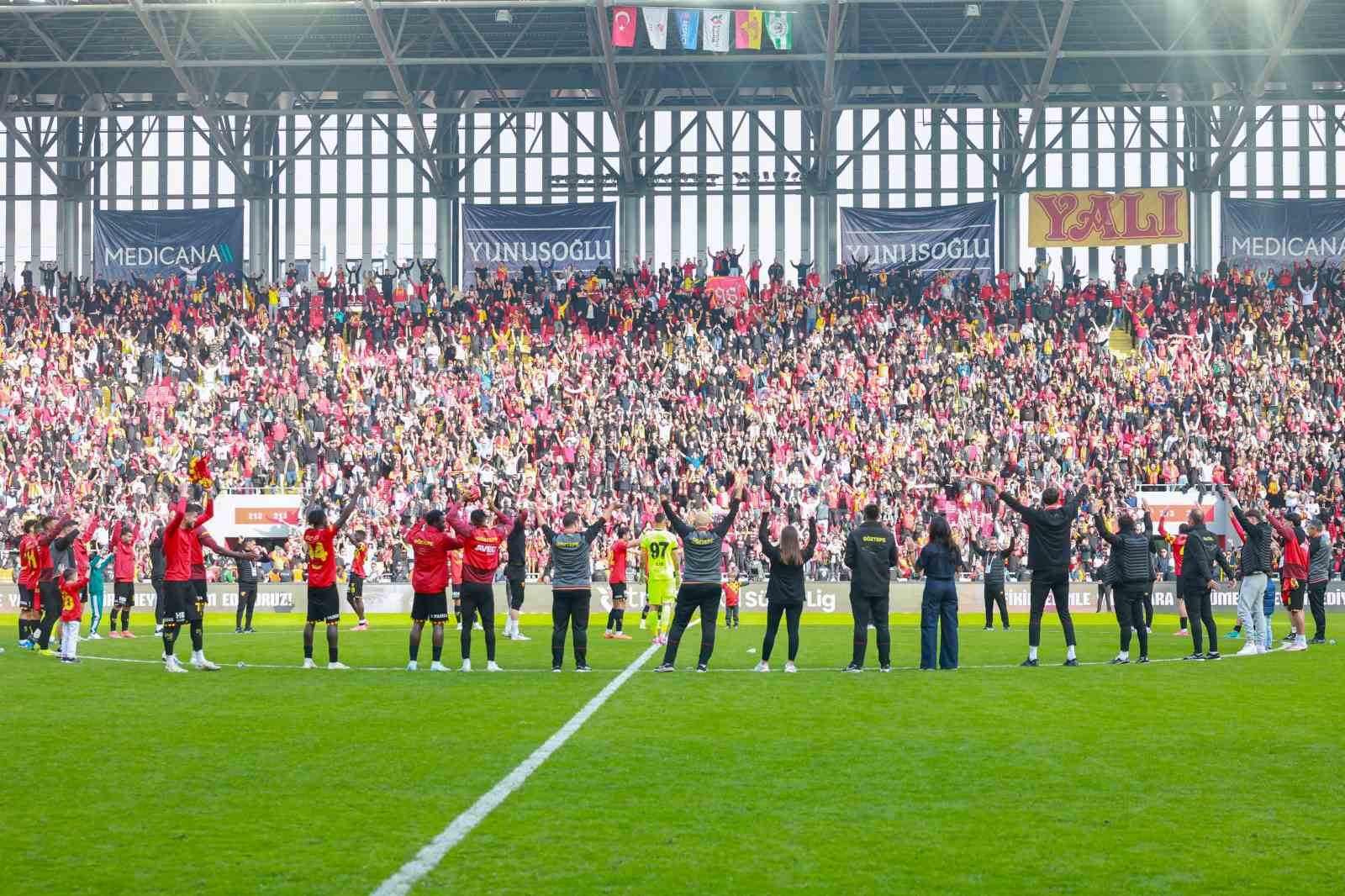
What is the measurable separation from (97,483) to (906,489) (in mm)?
21596

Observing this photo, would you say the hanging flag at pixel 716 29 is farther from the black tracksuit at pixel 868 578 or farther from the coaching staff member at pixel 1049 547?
the black tracksuit at pixel 868 578

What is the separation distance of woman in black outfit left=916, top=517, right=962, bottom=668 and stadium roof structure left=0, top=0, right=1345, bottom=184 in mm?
23461

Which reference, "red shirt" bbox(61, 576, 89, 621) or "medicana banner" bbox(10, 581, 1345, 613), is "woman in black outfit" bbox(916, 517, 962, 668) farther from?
"medicana banner" bbox(10, 581, 1345, 613)

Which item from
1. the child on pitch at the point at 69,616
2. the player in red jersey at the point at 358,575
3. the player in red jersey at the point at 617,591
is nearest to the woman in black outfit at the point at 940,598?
the player in red jersey at the point at 617,591

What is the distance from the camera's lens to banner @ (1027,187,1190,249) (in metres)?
49.7

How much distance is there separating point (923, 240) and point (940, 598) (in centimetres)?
3444

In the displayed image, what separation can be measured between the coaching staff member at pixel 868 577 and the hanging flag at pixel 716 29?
25.5 m

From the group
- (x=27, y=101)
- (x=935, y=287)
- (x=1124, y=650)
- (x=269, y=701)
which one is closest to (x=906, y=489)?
(x=935, y=287)

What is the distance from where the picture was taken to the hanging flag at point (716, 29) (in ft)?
133

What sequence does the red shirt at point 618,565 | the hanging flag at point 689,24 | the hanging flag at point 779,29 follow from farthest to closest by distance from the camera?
the hanging flag at point 689,24
the hanging flag at point 779,29
the red shirt at point 618,565

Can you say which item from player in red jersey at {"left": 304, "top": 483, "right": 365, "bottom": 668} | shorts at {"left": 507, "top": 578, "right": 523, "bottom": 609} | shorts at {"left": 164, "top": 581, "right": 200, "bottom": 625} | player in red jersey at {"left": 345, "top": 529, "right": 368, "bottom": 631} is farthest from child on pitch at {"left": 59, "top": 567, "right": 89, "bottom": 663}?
player in red jersey at {"left": 345, "top": 529, "right": 368, "bottom": 631}

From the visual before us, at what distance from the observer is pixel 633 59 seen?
44.1 meters

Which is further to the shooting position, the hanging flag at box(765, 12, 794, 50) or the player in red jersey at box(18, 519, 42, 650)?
the hanging flag at box(765, 12, 794, 50)

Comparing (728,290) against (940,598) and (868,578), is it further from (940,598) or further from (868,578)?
(868,578)
